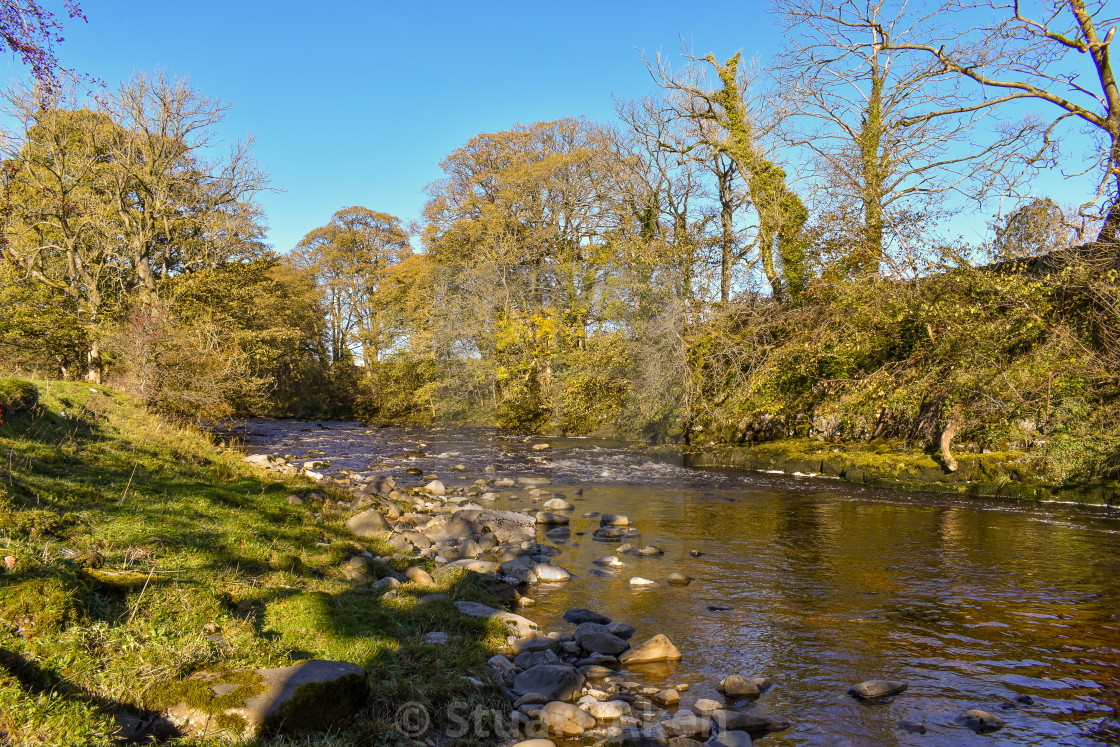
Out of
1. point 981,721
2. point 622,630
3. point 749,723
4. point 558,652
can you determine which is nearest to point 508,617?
point 558,652

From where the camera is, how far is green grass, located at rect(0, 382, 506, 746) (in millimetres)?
3326

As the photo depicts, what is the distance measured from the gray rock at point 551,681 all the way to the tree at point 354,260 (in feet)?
118

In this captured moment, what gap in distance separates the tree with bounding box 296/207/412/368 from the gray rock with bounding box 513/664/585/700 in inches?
1416

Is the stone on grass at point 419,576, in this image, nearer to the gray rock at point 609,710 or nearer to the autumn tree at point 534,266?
the gray rock at point 609,710

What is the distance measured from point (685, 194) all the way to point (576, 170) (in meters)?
6.15

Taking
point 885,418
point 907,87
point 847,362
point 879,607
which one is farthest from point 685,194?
point 879,607

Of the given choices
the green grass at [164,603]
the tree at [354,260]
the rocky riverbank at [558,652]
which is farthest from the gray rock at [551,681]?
the tree at [354,260]

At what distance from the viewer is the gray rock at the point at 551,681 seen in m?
4.78

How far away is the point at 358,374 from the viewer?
38.4m

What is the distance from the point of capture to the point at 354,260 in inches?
1570

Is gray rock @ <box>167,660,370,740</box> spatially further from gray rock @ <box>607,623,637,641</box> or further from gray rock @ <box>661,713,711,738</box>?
gray rock @ <box>607,623,637,641</box>

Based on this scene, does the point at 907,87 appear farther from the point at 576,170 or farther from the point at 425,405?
the point at 425,405

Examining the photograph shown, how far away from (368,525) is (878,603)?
22.8 feet

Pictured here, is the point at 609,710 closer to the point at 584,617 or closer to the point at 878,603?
the point at 584,617
